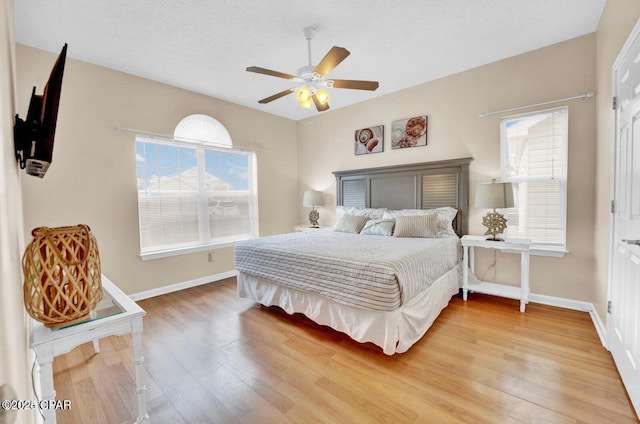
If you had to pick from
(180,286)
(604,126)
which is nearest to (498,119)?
(604,126)

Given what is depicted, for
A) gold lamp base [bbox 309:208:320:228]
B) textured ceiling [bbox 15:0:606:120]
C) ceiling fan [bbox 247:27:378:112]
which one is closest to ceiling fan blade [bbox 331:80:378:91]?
ceiling fan [bbox 247:27:378:112]

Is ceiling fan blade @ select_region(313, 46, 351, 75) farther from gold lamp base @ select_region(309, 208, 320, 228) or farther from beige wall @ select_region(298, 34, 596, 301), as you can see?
gold lamp base @ select_region(309, 208, 320, 228)

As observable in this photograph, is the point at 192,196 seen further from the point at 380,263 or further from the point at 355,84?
the point at 380,263

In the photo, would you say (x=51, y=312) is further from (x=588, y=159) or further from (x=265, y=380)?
(x=588, y=159)

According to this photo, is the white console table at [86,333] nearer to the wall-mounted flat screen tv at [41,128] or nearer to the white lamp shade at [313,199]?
the wall-mounted flat screen tv at [41,128]

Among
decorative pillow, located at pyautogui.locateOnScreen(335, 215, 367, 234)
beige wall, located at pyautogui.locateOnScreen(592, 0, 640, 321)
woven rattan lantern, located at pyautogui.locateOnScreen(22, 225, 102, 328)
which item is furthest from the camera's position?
decorative pillow, located at pyautogui.locateOnScreen(335, 215, 367, 234)

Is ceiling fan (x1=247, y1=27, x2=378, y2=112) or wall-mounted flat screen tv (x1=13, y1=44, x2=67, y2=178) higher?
ceiling fan (x1=247, y1=27, x2=378, y2=112)

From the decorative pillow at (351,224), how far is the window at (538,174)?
1741 mm

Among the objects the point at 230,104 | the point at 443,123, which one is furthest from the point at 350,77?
the point at 230,104

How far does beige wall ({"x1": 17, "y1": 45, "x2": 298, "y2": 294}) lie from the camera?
276 centimetres

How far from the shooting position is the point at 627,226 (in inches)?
67.6

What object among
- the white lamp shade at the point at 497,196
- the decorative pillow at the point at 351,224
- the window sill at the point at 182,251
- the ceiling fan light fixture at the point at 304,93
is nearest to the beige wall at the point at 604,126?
the white lamp shade at the point at 497,196

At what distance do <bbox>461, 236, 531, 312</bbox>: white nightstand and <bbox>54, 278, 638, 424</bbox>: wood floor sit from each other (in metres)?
0.22

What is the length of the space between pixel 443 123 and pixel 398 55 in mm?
1145
